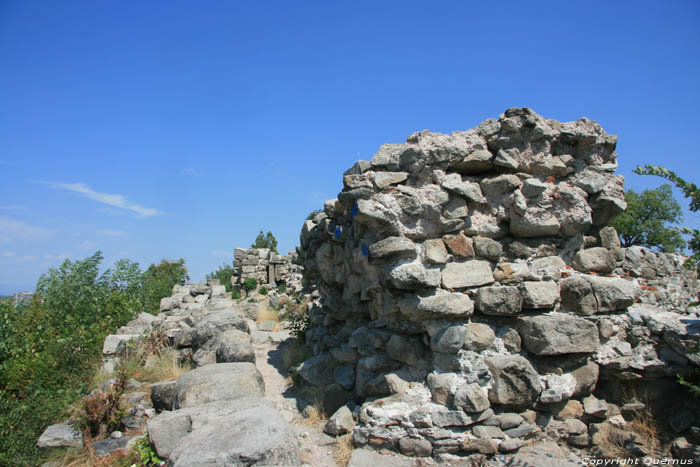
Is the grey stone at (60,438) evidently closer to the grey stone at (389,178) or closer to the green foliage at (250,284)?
the grey stone at (389,178)

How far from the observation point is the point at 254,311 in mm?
12289

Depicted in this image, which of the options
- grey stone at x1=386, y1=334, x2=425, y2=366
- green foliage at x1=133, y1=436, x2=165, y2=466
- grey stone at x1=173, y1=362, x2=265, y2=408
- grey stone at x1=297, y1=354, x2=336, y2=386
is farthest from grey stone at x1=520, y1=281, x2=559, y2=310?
green foliage at x1=133, y1=436, x2=165, y2=466

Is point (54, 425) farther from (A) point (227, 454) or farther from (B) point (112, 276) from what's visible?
(B) point (112, 276)

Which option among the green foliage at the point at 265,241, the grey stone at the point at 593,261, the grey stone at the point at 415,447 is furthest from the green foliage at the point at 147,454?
the green foliage at the point at 265,241

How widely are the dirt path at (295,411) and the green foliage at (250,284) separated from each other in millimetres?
8159

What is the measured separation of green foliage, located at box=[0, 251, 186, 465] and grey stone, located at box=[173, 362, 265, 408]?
6.00ft

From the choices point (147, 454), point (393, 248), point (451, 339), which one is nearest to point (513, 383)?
point (451, 339)

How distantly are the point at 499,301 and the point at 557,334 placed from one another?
66 cm

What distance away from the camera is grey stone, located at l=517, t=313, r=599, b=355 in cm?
409

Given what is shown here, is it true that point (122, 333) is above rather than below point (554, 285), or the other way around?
below

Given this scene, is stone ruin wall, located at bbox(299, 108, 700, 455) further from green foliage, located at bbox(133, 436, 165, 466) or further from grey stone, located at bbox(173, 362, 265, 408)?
green foliage, located at bbox(133, 436, 165, 466)

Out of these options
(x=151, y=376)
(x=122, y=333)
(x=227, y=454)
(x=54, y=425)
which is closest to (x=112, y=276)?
(x=122, y=333)

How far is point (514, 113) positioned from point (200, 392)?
17.0ft

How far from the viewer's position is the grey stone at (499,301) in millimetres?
4188
